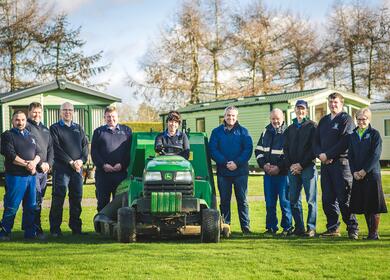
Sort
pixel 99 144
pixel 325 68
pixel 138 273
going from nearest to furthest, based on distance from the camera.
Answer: pixel 138 273
pixel 99 144
pixel 325 68

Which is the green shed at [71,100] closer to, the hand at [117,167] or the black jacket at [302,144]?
the hand at [117,167]

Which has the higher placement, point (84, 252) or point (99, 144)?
point (99, 144)

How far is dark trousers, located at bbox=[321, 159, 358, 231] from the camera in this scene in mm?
9289

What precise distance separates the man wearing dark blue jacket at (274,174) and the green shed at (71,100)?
595 inches

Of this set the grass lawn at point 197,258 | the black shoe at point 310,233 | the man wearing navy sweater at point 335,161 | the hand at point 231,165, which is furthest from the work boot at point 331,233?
the hand at point 231,165

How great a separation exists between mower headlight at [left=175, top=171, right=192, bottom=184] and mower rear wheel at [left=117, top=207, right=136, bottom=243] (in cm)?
72

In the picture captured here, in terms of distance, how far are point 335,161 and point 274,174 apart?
1026mm

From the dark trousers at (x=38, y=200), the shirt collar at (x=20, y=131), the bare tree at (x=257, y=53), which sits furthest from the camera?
the bare tree at (x=257, y=53)

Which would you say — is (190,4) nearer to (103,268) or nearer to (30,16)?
(30,16)

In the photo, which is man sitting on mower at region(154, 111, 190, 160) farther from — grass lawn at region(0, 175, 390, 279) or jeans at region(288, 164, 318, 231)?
jeans at region(288, 164, 318, 231)

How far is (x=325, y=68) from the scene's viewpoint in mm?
43250

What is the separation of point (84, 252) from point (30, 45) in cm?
3437

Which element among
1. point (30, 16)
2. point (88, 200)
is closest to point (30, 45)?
point (30, 16)

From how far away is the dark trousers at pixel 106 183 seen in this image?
10.0 meters
